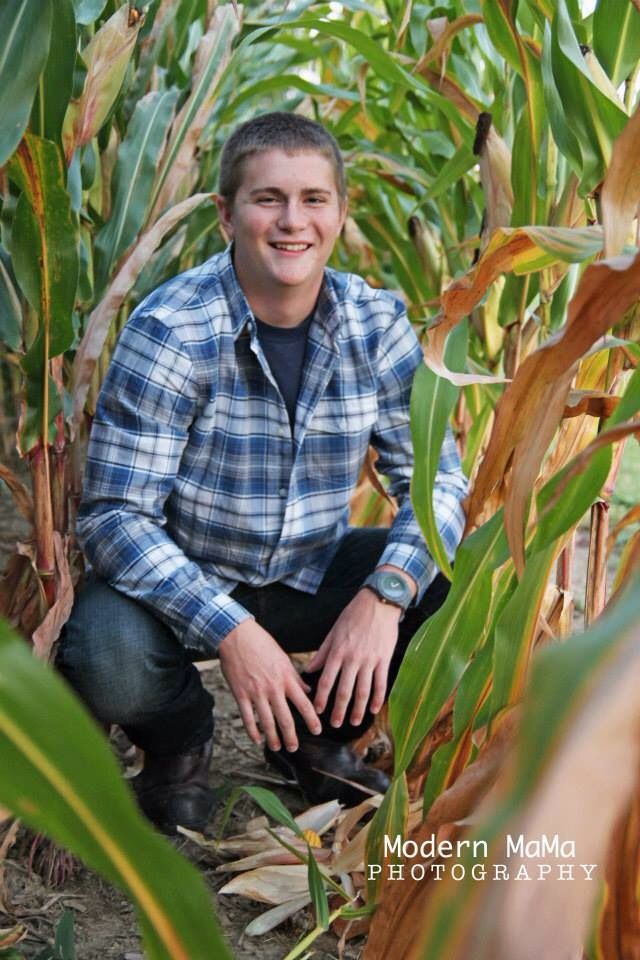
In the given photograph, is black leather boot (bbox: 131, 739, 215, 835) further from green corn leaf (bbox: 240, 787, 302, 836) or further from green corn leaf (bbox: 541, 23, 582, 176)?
green corn leaf (bbox: 541, 23, 582, 176)

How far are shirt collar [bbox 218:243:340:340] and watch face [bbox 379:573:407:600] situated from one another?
322 millimetres

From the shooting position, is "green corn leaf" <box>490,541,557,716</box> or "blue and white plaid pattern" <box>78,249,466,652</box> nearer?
"green corn leaf" <box>490,541,557,716</box>

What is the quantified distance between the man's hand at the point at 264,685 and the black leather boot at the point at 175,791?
0.18 metres

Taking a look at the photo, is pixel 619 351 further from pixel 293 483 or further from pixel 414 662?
pixel 293 483

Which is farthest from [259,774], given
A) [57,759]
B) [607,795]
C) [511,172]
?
[607,795]

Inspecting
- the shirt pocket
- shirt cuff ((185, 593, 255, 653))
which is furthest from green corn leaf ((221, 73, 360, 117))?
shirt cuff ((185, 593, 255, 653))

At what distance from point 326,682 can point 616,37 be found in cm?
72

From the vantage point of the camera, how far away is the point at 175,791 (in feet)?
4.25

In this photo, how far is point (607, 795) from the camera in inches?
12.7

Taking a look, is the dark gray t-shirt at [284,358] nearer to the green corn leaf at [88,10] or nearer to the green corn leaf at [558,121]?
the green corn leaf at [88,10]

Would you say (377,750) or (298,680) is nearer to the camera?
(298,680)

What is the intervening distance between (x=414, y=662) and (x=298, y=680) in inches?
10.9

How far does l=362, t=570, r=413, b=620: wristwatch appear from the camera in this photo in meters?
1.28

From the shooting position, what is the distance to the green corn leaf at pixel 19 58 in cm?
87
